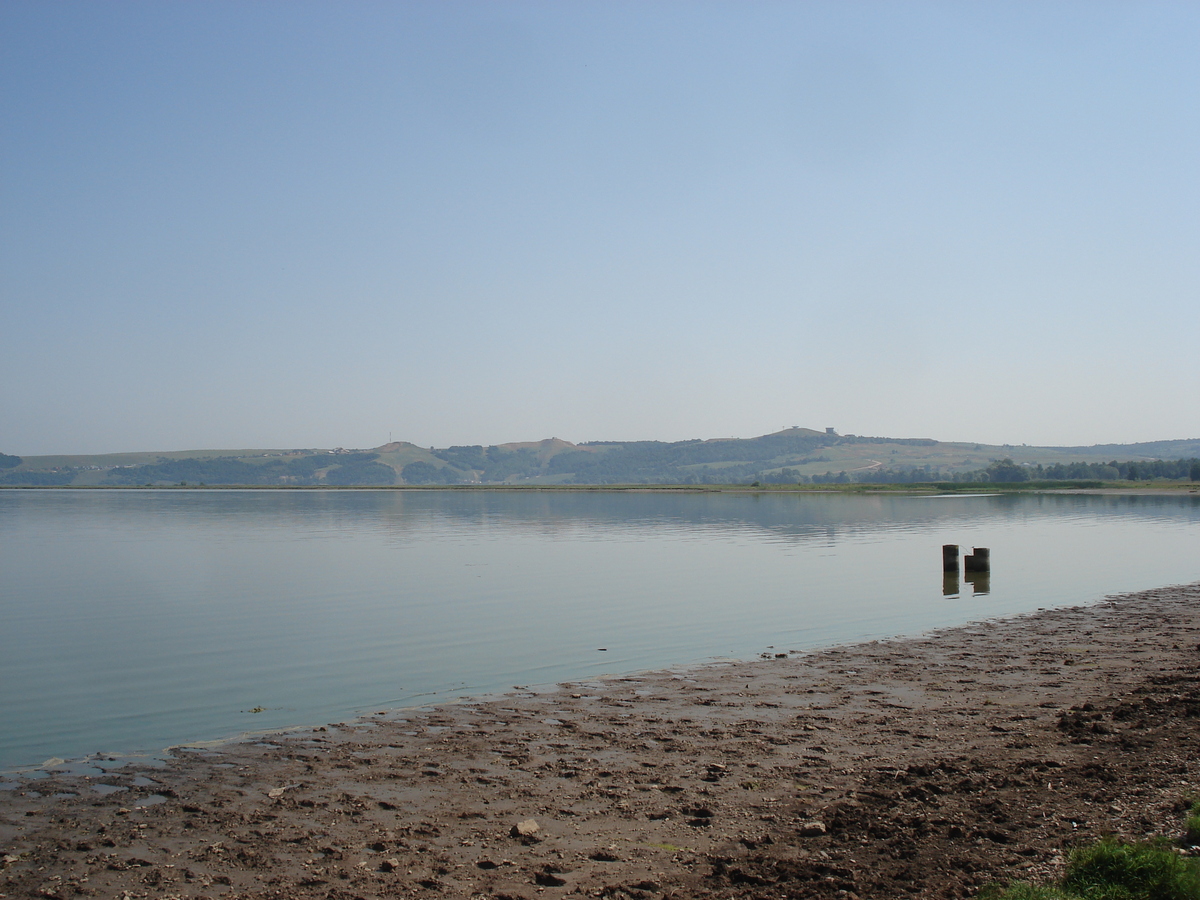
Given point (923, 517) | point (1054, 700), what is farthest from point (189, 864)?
point (923, 517)

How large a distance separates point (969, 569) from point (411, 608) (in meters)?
20.4

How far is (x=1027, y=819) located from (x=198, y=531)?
57825 millimetres

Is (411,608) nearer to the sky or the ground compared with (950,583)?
nearer to the sky

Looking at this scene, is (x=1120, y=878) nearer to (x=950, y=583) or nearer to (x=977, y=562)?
(x=950, y=583)

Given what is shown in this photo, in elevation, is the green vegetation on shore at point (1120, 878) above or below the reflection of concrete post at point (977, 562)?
above

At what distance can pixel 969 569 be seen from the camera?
3325 cm

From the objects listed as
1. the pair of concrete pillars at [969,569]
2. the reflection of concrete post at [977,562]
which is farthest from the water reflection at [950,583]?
the reflection of concrete post at [977,562]

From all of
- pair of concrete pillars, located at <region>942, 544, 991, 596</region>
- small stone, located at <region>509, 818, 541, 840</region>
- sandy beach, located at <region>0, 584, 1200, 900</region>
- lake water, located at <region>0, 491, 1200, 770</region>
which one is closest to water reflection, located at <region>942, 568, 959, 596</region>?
pair of concrete pillars, located at <region>942, 544, 991, 596</region>

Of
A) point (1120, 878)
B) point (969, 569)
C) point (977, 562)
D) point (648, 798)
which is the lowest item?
point (969, 569)

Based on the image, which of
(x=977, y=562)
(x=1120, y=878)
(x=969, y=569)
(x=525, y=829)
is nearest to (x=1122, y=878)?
(x=1120, y=878)

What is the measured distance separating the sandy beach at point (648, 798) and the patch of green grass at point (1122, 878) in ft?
0.97

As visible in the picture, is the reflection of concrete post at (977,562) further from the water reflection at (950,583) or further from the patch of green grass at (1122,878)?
the patch of green grass at (1122,878)

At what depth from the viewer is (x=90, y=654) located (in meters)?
18.5

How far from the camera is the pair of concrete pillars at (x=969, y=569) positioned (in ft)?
102
